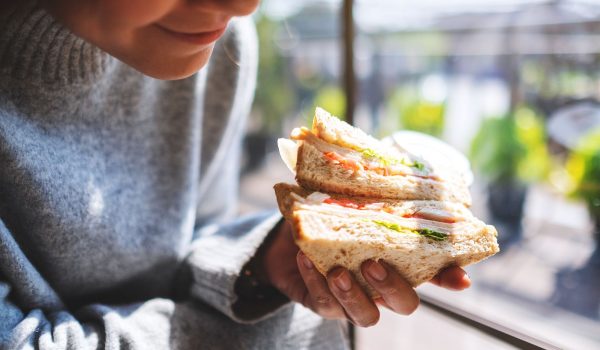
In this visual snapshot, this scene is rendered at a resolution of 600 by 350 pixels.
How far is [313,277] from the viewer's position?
1038 millimetres

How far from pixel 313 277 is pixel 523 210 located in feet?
10.2

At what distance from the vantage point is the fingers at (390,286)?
3.10 feet

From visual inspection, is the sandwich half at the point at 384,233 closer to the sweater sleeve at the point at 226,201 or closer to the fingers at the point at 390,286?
the fingers at the point at 390,286

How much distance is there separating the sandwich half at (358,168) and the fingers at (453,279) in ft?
0.60

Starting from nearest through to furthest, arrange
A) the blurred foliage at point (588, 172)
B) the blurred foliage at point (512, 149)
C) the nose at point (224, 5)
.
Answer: the nose at point (224, 5) < the blurred foliage at point (588, 172) < the blurred foliage at point (512, 149)

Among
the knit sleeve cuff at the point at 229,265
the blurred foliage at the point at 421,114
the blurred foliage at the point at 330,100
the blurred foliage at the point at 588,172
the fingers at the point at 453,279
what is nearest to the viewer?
the fingers at the point at 453,279

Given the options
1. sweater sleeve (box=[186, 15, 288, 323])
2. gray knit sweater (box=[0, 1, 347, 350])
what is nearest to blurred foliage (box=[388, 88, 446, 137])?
sweater sleeve (box=[186, 15, 288, 323])

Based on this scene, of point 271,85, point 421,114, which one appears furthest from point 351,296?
point 271,85

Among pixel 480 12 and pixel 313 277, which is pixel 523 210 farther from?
pixel 313 277

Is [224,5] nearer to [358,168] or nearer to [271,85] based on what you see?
[358,168]

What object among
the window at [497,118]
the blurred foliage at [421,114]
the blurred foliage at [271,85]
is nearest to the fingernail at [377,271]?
the window at [497,118]

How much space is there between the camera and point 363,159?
3.60 feet

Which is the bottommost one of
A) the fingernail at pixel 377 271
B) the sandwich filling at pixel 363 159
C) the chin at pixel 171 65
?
the fingernail at pixel 377 271

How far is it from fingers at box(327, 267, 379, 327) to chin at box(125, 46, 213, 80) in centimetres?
51
